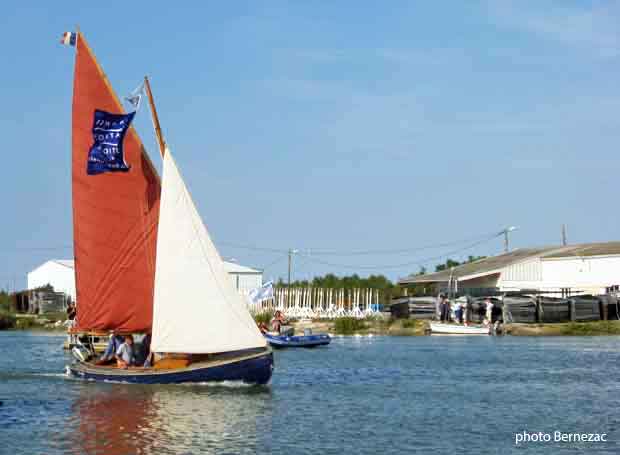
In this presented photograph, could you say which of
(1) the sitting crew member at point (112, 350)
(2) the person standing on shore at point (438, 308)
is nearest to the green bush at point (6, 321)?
(2) the person standing on shore at point (438, 308)

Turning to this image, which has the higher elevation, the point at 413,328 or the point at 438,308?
the point at 438,308

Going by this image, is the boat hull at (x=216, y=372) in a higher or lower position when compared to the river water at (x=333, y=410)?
higher

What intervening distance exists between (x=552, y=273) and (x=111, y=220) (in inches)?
2107

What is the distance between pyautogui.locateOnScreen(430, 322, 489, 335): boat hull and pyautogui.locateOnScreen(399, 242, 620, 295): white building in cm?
750

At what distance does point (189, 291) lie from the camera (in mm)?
35312

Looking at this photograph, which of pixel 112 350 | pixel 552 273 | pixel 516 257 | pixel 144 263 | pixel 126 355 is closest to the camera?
pixel 126 355

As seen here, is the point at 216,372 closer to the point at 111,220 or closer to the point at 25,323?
the point at 111,220

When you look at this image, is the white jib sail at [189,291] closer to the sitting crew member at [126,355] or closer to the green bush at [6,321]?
the sitting crew member at [126,355]

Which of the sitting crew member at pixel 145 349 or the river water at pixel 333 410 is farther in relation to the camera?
the sitting crew member at pixel 145 349

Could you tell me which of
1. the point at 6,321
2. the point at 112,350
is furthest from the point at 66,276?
the point at 112,350

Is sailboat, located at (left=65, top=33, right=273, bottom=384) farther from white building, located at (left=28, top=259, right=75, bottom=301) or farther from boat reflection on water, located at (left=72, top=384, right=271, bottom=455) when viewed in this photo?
white building, located at (left=28, top=259, right=75, bottom=301)

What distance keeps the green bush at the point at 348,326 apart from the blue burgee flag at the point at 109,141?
1792 inches

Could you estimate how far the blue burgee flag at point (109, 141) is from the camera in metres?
36.8

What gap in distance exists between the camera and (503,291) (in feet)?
275
